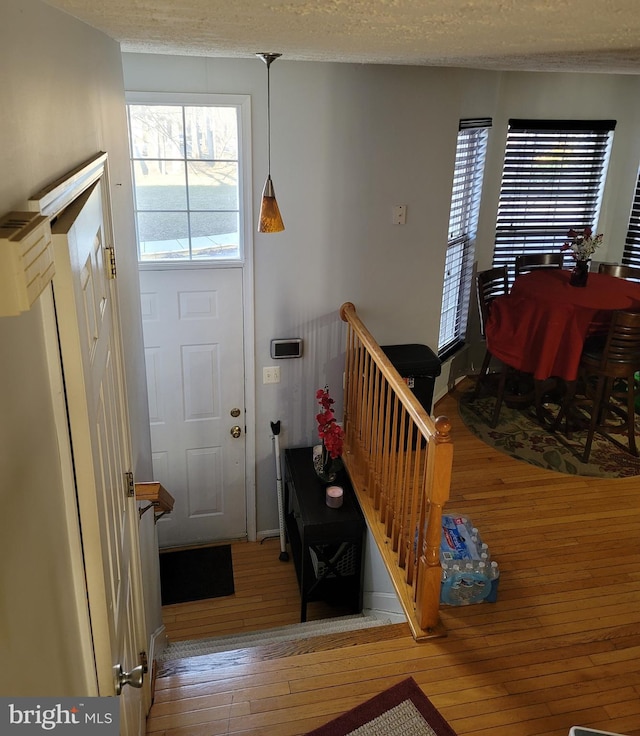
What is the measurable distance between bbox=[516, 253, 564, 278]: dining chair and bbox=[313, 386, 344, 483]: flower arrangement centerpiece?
7.76 feet

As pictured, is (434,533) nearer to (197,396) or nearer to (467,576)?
(467,576)

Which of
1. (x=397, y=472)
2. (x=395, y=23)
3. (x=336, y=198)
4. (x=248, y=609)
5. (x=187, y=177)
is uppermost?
(x=395, y=23)

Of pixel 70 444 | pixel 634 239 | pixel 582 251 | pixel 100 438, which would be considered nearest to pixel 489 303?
pixel 582 251

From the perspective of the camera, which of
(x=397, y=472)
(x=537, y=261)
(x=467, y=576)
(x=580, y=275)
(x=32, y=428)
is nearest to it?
(x=32, y=428)

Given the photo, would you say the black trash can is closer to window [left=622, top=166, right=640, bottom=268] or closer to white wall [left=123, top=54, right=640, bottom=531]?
white wall [left=123, top=54, right=640, bottom=531]

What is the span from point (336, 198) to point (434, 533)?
2195mm

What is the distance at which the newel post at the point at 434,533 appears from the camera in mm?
2471

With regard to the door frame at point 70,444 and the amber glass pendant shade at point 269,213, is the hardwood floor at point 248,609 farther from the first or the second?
the door frame at point 70,444

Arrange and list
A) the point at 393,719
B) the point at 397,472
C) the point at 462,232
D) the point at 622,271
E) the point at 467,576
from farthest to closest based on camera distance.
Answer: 1. the point at 622,271
2. the point at 462,232
3. the point at 397,472
4. the point at 467,576
5. the point at 393,719

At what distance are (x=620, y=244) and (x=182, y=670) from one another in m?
5.03

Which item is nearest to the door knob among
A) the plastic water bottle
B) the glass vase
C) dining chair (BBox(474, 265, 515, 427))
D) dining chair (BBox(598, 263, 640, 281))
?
the plastic water bottle

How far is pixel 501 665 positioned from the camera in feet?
8.63

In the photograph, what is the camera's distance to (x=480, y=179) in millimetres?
4973

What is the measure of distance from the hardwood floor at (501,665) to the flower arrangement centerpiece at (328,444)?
93 centimetres
